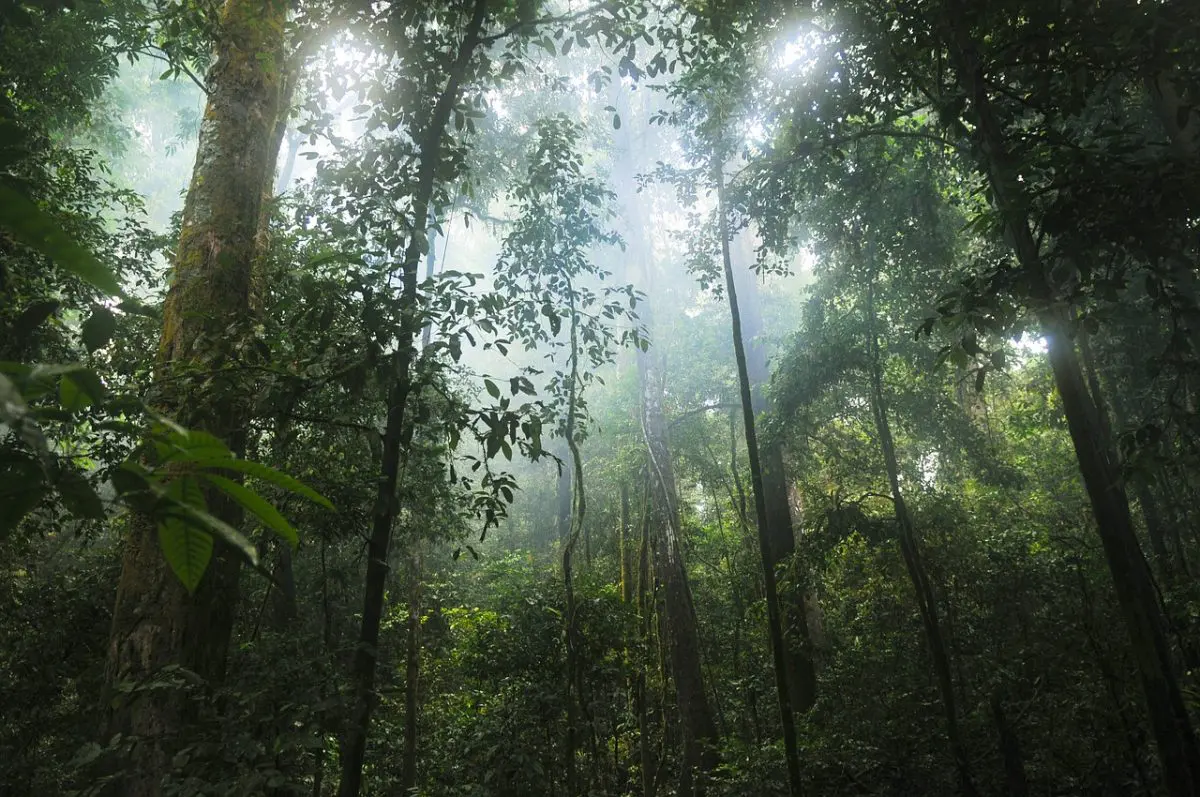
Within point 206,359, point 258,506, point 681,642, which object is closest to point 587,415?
point 206,359

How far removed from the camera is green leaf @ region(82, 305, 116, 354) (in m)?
0.96

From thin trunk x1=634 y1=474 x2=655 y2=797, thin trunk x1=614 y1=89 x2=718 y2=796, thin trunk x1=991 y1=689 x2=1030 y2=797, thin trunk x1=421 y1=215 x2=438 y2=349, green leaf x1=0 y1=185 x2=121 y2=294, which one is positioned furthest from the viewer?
thin trunk x1=614 y1=89 x2=718 y2=796

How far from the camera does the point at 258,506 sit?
0.71 m

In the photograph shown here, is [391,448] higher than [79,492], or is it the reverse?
[391,448]

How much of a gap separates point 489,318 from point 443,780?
3.94 m

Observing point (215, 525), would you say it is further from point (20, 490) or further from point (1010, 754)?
point (1010, 754)

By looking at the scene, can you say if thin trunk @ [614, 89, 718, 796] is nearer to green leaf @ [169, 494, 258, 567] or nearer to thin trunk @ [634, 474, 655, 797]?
thin trunk @ [634, 474, 655, 797]

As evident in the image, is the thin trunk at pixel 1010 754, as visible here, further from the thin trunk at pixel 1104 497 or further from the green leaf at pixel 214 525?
the green leaf at pixel 214 525

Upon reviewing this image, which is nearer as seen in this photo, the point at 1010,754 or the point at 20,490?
the point at 20,490

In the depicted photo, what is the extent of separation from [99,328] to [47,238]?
0.49 m

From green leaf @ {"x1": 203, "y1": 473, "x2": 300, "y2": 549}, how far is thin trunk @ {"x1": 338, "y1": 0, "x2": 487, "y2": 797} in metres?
1.73

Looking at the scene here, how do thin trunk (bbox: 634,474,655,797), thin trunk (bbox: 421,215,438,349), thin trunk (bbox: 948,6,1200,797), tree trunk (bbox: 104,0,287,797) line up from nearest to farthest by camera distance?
thin trunk (bbox: 948,6,1200,797) < tree trunk (bbox: 104,0,287,797) < thin trunk (bbox: 421,215,438,349) < thin trunk (bbox: 634,474,655,797)

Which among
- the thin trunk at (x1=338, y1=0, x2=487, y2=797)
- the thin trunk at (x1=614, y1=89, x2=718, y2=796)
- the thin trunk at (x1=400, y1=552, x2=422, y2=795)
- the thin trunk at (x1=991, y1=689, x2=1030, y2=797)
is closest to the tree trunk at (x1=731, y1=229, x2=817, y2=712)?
the thin trunk at (x1=614, y1=89, x2=718, y2=796)

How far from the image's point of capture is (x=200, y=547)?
2.34 feet
